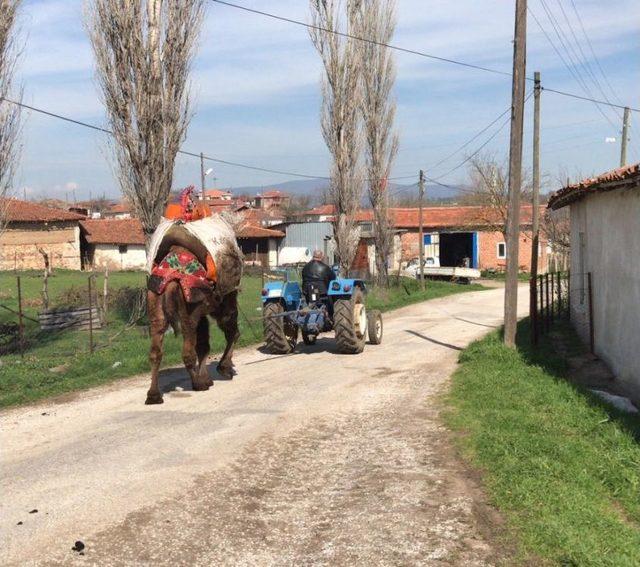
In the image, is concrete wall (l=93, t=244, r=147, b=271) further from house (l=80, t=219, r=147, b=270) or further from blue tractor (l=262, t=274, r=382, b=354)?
blue tractor (l=262, t=274, r=382, b=354)

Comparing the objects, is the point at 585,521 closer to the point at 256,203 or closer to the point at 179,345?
the point at 179,345

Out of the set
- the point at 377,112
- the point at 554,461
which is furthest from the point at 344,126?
the point at 554,461

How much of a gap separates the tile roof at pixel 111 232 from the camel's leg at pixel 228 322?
4568cm

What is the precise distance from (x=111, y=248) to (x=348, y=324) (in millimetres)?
46294

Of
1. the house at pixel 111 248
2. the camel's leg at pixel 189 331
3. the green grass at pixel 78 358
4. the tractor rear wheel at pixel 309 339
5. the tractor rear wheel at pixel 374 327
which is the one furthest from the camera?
the house at pixel 111 248

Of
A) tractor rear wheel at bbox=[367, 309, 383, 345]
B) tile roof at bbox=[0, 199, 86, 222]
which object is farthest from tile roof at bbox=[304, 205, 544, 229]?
tractor rear wheel at bbox=[367, 309, 383, 345]

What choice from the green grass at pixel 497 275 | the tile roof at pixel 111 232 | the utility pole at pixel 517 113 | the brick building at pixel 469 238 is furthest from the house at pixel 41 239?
the utility pole at pixel 517 113

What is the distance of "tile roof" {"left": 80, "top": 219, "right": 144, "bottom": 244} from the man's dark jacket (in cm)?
4305

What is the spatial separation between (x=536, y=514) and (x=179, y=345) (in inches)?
425

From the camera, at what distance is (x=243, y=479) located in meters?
6.81

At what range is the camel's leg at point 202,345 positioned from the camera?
1093cm

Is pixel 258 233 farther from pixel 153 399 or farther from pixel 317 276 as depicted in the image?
pixel 153 399

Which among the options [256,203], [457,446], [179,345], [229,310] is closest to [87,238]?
[179,345]

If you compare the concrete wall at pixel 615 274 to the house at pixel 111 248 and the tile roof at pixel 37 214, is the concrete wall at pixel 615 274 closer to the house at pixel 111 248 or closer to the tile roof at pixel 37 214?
the tile roof at pixel 37 214
